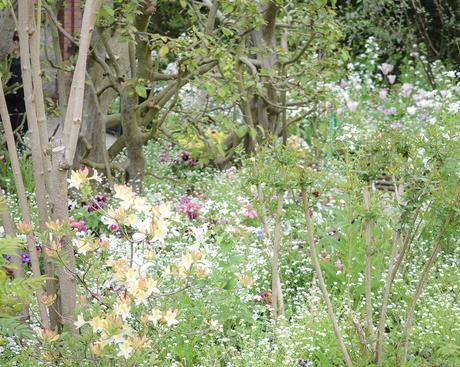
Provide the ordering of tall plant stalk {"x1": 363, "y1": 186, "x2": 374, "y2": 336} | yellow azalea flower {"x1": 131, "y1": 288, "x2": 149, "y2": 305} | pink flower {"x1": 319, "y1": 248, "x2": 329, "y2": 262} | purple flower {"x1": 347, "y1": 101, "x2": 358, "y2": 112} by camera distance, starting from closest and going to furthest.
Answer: yellow azalea flower {"x1": 131, "y1": 288, "x2": 149, "y2": 305} → tall plant stalk {"x1": 363, "y1": 186, "x2": 374, "y2": 336} → pink flower {"x1": 319, "y1": 248, "x2": 329, "y2": 262} → purple flower {"x1": 347, "y1": 101, "x2": 358, "y2": 112}

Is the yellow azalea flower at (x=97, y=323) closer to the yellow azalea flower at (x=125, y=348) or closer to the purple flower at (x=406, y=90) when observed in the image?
the yellow azalea flower at (x=125, y=348)

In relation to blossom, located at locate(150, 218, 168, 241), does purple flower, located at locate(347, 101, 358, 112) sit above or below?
below

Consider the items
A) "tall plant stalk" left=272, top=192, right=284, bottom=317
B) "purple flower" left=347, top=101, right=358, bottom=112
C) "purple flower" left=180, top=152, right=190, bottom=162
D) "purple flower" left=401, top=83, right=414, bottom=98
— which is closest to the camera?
"tall plant stalk" left=272, top=192, right=284, bottom=317

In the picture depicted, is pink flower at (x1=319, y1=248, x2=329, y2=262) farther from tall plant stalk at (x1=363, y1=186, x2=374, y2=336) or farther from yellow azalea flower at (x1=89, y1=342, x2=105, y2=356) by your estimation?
yellow azalea flower at (x1=89, y1=342, x2=105, y2=356)

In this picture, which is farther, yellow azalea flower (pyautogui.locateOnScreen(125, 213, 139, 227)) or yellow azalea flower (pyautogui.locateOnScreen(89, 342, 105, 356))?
yellow azalea flower (pyautogui.locateOnScreen(125, 213, 139, 227))

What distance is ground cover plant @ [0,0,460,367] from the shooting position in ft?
9.88

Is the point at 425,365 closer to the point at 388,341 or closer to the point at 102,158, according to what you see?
the point at 388,341

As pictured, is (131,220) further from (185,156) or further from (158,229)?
(185,156)


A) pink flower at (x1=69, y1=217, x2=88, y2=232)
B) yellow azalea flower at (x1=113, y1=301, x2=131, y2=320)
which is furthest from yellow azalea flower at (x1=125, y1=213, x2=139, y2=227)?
pink flower at (x1=69, y1=217, x2=88, y2=232)

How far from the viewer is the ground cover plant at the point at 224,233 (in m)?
3.01

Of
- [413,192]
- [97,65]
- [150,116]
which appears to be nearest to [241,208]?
[150,116]

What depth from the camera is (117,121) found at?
6.96 metres

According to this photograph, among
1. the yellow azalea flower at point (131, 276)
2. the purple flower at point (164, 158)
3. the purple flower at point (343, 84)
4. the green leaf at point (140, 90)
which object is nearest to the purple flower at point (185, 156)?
the purple flower at point (164, 158)

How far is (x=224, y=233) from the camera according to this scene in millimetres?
4883
